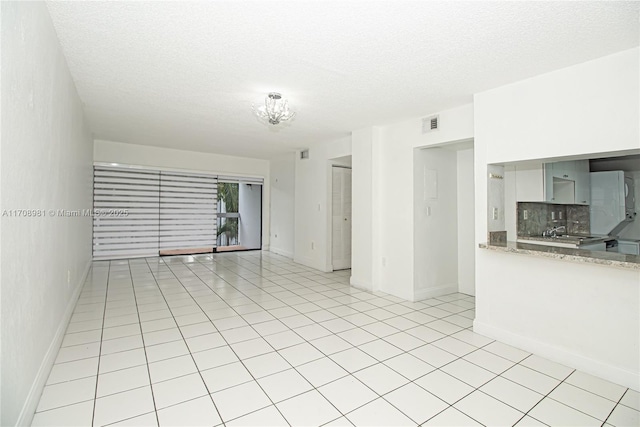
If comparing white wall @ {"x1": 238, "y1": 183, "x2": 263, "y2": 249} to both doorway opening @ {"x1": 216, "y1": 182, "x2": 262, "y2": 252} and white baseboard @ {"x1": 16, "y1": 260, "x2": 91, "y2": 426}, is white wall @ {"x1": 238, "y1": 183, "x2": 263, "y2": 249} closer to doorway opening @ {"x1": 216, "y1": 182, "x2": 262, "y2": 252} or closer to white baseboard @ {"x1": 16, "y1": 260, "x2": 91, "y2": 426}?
doorway opening @ {"x1": 216, "y1": 182, "x2": 262, "y2": 252}

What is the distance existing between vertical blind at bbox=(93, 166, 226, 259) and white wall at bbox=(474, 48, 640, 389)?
650 cm

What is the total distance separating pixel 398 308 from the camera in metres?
3.88

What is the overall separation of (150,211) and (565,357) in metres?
A: 7.71

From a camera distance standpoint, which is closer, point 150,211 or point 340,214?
point 340,214

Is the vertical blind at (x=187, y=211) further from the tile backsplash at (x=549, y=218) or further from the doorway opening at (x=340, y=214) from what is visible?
the tile backsplash at (x=549, y=218)

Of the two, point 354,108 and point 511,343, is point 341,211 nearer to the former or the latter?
point 354,108

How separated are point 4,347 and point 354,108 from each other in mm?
3652

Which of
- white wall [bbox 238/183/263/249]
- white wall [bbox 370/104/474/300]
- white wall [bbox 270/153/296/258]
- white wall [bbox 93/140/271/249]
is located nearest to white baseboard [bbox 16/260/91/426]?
white wall [bbox 370/104/474/300]

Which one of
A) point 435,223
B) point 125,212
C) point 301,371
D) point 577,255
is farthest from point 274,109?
point 125,212

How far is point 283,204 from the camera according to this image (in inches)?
312

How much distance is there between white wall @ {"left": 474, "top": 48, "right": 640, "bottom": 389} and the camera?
2.28m

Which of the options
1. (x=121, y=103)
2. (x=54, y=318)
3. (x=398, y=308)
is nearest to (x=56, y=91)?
(x=121, y=103)

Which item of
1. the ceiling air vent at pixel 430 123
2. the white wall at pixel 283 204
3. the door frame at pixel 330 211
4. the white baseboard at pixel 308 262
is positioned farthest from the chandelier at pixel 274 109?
the white wall at pixel 283 204

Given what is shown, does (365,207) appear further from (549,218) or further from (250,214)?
(250,214)
